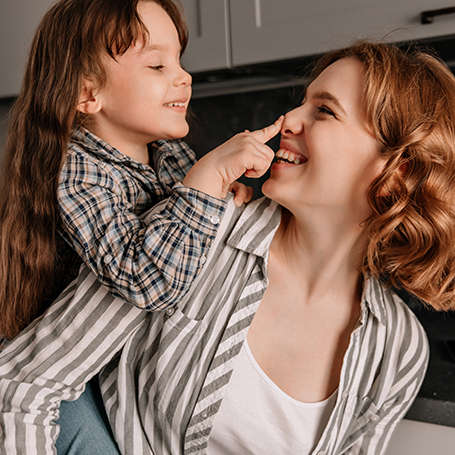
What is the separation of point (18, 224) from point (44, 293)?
0.16 m

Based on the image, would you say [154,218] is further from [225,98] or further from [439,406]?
[225,98]

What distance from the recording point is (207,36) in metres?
1.31

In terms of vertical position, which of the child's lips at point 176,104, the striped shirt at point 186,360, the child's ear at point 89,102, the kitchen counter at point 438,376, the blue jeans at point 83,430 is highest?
the child's ear at point 89,102

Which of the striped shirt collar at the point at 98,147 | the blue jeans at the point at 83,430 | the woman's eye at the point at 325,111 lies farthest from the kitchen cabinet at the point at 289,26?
the blue jeans at the point at 83,430

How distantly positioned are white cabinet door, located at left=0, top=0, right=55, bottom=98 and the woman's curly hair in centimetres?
108

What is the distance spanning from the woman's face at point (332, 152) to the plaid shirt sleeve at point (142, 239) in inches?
5.6

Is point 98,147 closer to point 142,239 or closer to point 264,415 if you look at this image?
point 142,239

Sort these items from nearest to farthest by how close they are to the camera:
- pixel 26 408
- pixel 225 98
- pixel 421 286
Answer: pixel 26 408, pixel 421 286, pixel 225 98

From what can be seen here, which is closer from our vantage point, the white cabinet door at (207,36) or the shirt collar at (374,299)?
the shirt collar at (374,299)

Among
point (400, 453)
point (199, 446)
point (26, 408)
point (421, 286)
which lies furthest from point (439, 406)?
point (26, 408)

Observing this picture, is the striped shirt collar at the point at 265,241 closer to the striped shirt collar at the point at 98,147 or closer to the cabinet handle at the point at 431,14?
the striped shirt collar at the point at 98,147

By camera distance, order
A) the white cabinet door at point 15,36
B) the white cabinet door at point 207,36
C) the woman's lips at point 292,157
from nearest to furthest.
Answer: the woman's lips at point 292,157
the white cabinet door at point 207,36
the white cabinet door at point 15,36

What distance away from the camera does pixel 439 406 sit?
107 cm

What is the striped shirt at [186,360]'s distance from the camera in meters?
0.93
